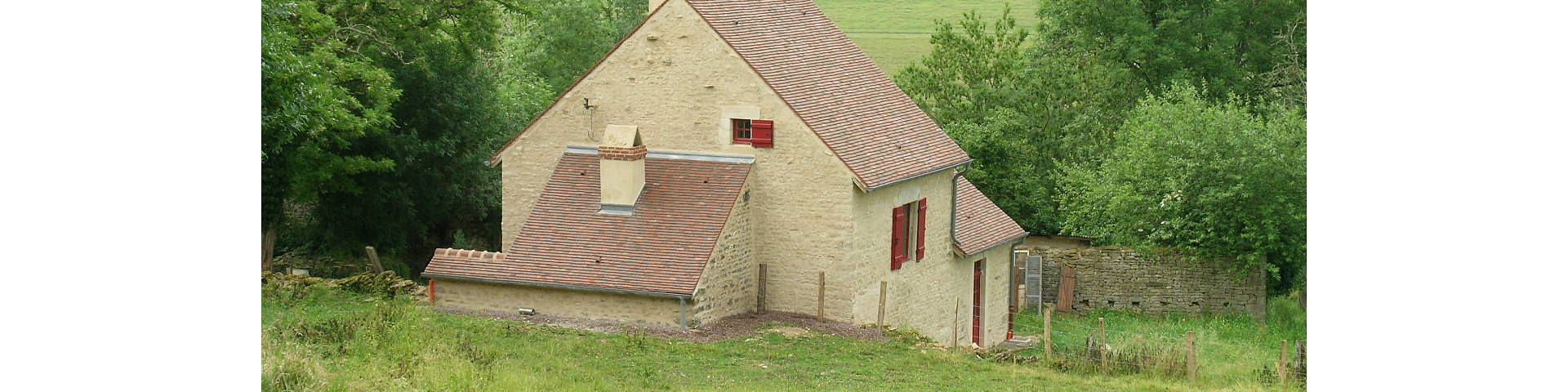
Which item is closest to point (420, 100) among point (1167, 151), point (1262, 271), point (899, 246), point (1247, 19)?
point (899, 246)

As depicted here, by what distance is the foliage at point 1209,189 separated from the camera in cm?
3828

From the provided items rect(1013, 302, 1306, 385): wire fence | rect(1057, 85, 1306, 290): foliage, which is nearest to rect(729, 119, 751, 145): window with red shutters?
rect(1013, 302, 1306, 385): wire fence

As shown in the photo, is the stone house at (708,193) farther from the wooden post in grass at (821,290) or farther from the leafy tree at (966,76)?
the leafy tree at (966,76)

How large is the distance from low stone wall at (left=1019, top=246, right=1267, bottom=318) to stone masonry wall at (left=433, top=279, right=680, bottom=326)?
14881 millimetres

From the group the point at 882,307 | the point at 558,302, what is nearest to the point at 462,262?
the point at 558,302

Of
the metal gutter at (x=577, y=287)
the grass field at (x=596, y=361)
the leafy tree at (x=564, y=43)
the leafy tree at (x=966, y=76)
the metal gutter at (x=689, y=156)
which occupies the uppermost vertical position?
the leafy tree at (x=564, y=43)

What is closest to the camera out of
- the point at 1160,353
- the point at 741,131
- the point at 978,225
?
the point at 1160,353

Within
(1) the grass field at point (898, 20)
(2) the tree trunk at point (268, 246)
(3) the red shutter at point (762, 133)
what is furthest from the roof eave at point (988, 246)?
(1) the grass field at point (898, 20)

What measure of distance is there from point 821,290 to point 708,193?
2.66 m

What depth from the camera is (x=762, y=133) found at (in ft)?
99.4

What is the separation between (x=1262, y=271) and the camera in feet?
129

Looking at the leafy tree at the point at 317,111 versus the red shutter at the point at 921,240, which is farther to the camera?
the red shutter at the point at 921,240

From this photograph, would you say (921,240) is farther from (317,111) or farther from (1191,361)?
(317,111)

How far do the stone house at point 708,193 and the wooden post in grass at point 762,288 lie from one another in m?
0.04
